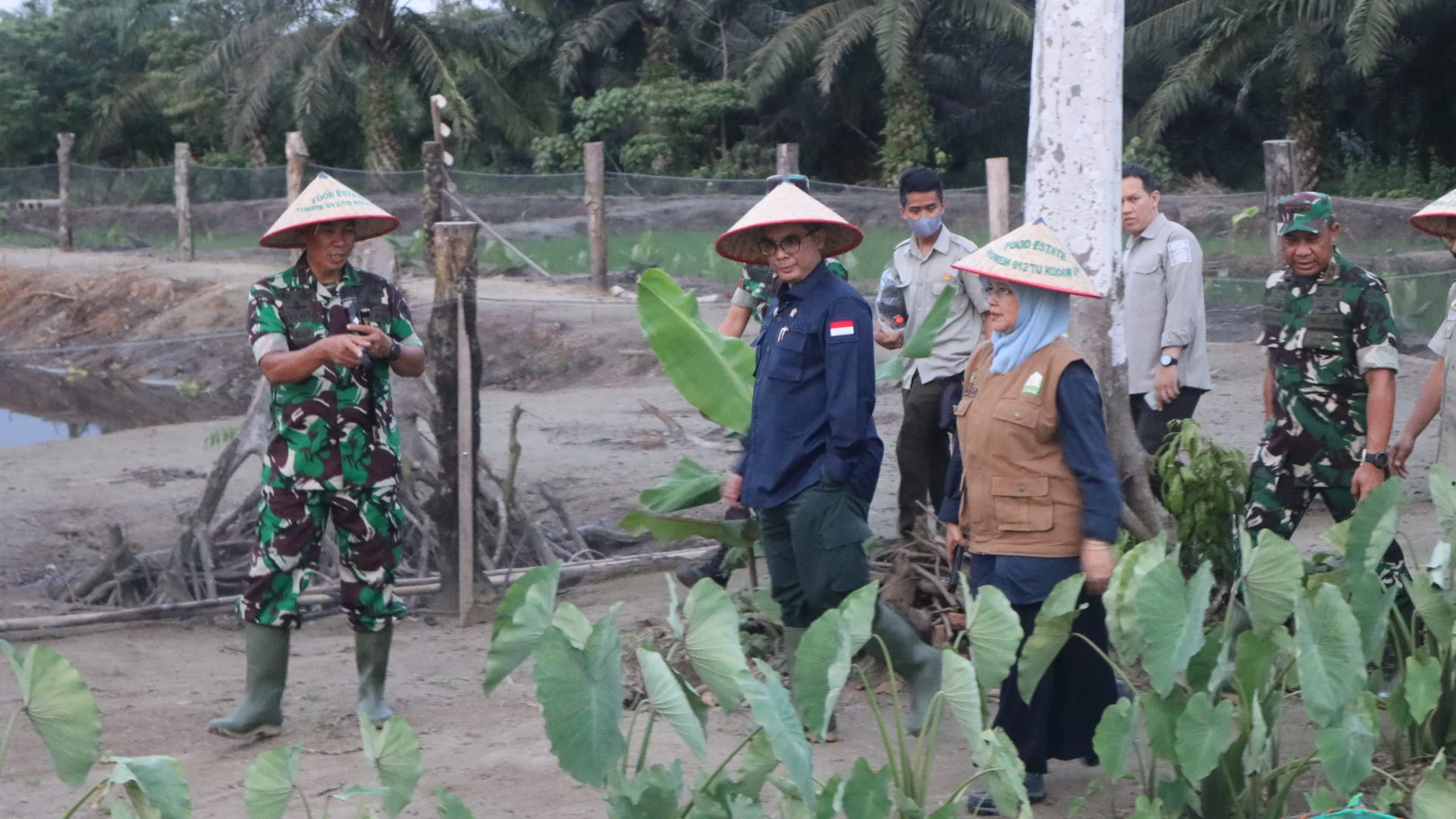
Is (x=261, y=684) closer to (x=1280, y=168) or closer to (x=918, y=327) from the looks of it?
(x=918, y=327)

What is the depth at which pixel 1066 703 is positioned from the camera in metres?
3.96

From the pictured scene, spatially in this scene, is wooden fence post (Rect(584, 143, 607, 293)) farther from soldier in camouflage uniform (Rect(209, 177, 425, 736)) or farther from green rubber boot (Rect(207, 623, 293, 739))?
green rubber boot (Rect(207, 623, 293, 739))

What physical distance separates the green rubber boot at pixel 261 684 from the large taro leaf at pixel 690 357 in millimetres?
1579

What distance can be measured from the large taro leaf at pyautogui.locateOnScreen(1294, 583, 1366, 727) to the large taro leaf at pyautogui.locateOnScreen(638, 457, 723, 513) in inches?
99.1

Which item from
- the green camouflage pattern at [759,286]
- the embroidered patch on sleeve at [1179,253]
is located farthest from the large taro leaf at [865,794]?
the embroidered patch on sleeve at [1179,253]

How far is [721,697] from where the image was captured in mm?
3154

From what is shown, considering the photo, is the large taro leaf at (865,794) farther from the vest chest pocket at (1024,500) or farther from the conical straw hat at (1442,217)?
the conical straw hat at (1442,217)

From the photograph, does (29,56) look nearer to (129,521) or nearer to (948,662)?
(129,521)

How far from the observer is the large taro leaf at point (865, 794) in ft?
10.1

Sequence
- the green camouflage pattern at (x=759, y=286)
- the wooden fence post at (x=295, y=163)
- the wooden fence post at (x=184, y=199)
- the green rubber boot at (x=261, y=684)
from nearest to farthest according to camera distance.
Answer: the green rubber boot at (x=261, y=684) → the green camouflage pattern at (x=759, y=286) → the wooden fence post at (x=295, y=163) → the wooden fence post at (x=184, y=199)

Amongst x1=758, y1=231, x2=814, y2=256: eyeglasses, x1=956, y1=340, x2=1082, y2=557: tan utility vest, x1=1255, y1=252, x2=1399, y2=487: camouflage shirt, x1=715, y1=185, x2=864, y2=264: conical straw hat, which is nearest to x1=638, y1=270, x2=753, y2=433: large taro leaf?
x1=715, y1=185, x2=864, y2=264: conical straw hat

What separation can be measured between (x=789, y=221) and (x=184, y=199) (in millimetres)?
17611

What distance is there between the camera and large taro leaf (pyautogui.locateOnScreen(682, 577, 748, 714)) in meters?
3.13

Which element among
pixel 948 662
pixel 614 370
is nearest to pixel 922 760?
pixel 948 662
